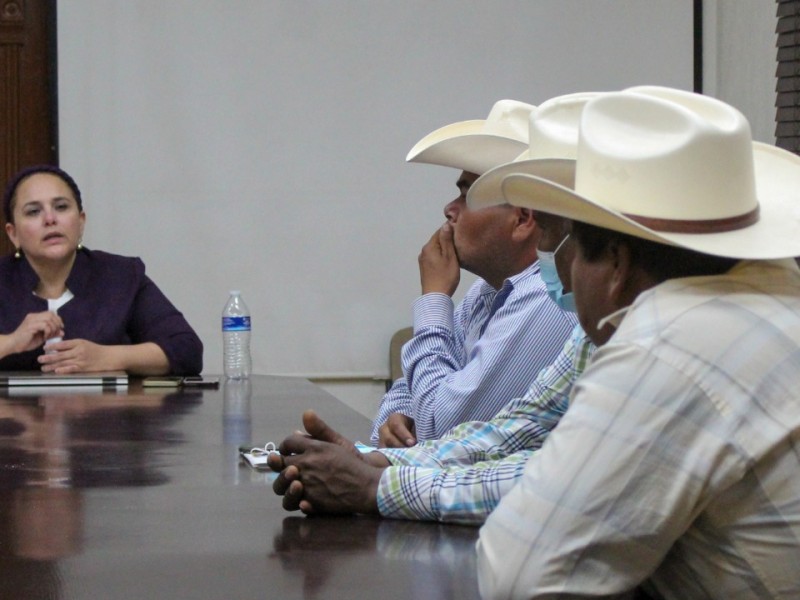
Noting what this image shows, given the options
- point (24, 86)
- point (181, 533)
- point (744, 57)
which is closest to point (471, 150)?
point (181, 533)

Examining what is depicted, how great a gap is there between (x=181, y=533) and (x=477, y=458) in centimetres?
50

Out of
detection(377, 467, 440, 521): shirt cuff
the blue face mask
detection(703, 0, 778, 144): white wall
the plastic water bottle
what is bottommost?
the plastic water bottle

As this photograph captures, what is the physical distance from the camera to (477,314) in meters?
2.46

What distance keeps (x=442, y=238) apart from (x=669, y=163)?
1398 millimetres

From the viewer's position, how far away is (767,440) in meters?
1.00

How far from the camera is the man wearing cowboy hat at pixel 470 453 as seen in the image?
139 cm

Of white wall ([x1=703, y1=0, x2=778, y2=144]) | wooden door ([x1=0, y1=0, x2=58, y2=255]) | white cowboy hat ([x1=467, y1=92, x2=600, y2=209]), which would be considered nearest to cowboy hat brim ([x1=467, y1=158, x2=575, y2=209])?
white cowboy hat ([x1=467, y1=92, x2=600, y2=209])

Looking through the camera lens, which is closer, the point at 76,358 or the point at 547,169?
the point at 547,169

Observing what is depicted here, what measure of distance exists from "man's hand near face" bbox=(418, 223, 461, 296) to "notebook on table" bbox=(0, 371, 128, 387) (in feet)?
3.44

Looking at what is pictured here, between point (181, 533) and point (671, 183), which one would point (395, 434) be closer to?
point (181, 533)

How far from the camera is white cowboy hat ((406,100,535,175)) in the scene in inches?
87.2

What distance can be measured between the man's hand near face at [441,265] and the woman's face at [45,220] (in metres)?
1.41

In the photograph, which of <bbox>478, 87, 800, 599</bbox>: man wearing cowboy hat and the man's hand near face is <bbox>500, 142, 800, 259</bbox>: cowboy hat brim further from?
the man's hand near face

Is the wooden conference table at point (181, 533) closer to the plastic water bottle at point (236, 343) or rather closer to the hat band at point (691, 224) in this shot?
the hat band at point (691, 224)
